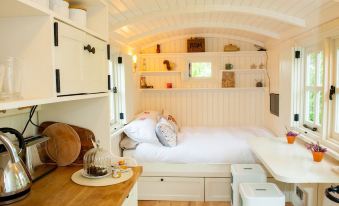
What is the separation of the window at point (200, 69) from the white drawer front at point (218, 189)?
2226 mm

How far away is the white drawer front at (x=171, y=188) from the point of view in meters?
3.35

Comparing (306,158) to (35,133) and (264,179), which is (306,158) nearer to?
(264,179)

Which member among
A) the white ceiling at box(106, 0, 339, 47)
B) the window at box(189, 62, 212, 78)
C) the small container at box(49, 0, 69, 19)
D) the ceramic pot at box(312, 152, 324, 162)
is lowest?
the ceramic pot at box(312, 152, 324, 162)

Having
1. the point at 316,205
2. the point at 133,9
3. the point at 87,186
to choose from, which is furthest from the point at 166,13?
the point at 316,205

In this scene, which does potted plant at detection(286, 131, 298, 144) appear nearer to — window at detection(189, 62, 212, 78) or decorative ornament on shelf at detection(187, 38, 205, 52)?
window at detection(189, 62, 212, 78)

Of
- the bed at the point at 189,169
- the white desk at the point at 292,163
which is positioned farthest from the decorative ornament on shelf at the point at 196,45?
the white desk at the point at 292,163

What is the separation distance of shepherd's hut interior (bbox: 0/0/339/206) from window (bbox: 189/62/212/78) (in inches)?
1.0

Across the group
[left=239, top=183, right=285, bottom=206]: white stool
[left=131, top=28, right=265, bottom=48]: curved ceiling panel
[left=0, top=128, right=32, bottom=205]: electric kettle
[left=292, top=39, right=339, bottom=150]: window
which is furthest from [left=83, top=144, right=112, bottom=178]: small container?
[left=131, top=28, right=265, bottom=48]: curved ceiling panel

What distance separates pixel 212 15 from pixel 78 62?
2288mm

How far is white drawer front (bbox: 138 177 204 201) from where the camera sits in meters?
3.35

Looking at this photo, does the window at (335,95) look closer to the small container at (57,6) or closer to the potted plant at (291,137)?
the potted plant at (291,137)

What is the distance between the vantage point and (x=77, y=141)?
1.91 meters

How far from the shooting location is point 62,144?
1.92 metres

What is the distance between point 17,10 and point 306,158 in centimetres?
243
